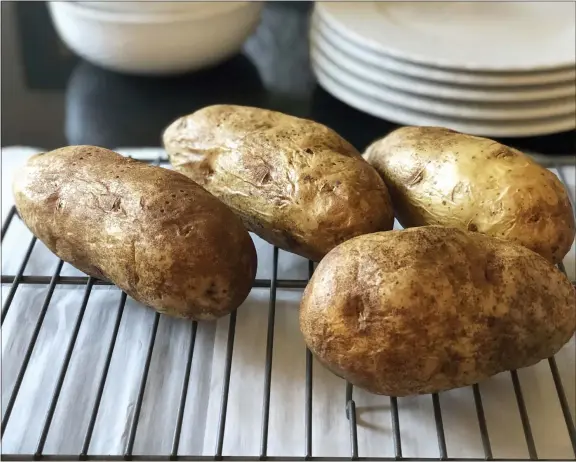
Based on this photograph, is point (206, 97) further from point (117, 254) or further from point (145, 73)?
point (117, 254)

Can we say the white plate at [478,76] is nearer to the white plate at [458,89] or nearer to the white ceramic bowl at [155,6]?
the white plate at [458,89]

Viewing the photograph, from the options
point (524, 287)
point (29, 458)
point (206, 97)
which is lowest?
point (206, 97)

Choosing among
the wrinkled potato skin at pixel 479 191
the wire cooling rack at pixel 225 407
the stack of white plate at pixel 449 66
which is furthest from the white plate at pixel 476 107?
the wire cooling rack at pixel 225 407

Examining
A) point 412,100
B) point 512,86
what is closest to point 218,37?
point 412,100

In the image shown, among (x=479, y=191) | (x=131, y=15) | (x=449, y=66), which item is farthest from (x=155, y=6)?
(x=479, y=191)

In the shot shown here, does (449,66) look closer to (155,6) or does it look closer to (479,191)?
(479,191)
